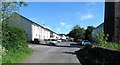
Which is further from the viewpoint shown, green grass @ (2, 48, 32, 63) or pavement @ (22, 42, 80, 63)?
pavement @ (22, 42, 80, 63)

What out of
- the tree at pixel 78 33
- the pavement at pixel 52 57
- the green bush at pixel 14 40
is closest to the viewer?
the pavement at pixel 52 57

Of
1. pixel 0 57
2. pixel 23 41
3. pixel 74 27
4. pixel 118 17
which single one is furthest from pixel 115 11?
pixel 74 27

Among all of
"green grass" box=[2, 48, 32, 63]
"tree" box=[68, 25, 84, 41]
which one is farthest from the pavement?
"tree" box=[68, 25, 84, 41]

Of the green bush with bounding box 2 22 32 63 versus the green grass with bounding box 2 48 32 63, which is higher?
the green bush with bounding box 2 22 32 63

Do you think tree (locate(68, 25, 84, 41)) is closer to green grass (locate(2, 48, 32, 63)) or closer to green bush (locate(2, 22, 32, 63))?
green bush (locate(2, 22, 32, 63))

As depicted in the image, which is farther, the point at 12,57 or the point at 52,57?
the point at 52,57

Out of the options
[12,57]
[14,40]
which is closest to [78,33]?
[14,40]

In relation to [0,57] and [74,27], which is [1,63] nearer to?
[0,57]

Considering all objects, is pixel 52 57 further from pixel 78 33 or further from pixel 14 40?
pixel 78 33

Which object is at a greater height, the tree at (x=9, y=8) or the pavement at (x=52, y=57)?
the tree at (x=9, y=8)

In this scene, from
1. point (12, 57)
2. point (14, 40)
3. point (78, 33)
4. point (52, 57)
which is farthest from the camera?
point (78, 33)

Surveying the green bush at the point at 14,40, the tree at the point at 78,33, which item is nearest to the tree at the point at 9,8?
the green bush at the point at 14,40

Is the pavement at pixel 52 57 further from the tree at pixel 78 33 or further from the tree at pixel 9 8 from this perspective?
the tree at pixel 78 33

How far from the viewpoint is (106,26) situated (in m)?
45.8
